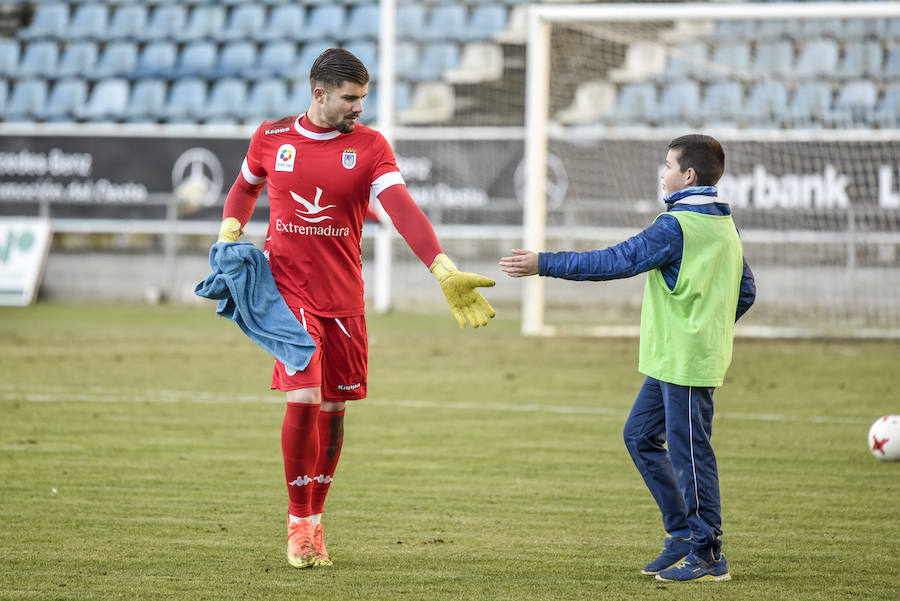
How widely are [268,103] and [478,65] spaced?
3.70 m

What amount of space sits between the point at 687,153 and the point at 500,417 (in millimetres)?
4087

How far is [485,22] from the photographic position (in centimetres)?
1972

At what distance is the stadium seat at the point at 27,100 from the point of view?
20.8 metres

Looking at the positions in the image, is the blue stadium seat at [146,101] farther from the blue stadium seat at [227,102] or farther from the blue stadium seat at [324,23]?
the blue stadium seat at [324,23]

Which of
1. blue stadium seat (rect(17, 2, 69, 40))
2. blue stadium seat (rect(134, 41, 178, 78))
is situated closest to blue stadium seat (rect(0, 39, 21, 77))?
blue stadium seat (rect(17, 2, 69, 40))

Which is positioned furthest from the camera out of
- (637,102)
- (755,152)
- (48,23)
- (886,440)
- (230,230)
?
(48,23)

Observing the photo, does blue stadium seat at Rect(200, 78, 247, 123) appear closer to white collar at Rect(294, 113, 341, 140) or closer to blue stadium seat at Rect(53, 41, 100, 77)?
blue stadium seat at Rect(53, 41, 100, 77)

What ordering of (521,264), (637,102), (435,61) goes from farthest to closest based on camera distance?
(435,61) < (637,102) < (521,264)

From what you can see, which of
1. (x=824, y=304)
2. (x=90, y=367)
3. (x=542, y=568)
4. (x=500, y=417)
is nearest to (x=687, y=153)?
(x=542, y=568)

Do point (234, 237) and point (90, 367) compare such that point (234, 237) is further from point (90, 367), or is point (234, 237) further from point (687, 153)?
point (90, 367)

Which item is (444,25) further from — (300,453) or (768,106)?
(300,453)

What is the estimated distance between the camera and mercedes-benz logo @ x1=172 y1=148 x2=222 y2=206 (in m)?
17.3

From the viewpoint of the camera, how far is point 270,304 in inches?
167

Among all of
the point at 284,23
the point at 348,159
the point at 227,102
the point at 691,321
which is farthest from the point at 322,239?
the point at 284,23
